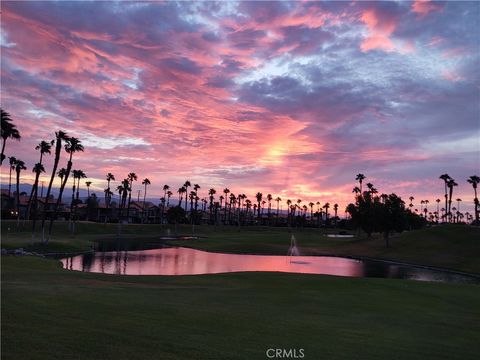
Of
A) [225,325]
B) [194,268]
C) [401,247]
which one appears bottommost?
[194,268]

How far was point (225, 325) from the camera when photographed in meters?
17.1

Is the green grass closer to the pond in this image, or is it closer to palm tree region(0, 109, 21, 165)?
the pond

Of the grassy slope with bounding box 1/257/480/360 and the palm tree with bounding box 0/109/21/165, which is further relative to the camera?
the palm tree with bounding box 0/109/21/165

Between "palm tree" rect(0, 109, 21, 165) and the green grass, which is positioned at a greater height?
"palm tree" rect(0, 109, 21, 165)

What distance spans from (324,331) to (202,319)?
5.28 metres

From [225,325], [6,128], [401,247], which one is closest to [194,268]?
[6,128]

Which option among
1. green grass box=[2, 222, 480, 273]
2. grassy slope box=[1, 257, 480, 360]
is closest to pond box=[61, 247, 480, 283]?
green grass box=[2, 222, 480, 273]

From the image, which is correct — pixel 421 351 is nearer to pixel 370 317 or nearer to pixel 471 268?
pixel 370 317

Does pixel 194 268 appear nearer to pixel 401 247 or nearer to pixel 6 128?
pixel 6 128

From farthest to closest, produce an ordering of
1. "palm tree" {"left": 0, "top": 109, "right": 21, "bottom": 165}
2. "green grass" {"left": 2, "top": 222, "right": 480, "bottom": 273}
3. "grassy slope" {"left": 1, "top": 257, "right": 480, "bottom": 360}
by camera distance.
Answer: "green grass" {"left": 2, "top": 222, "right": 480, "bottom": 273} → "palm tree" {"left": 0, "top": 109, "right": 21, "bottom": 165} → "grassy slope" {"left": 1, "top": 257, "right": 480, "bottom": 360}

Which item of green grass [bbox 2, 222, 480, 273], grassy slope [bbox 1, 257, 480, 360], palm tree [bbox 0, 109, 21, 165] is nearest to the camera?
grassy slope [bbox 1, 257, 480, 360]

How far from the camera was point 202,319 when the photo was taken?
1797 centimetres

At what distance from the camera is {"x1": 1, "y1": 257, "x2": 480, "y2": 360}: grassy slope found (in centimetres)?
1249

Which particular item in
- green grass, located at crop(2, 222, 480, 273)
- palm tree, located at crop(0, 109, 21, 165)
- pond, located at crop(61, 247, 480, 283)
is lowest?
pond, located at crop(61, 247, 480, 283)
